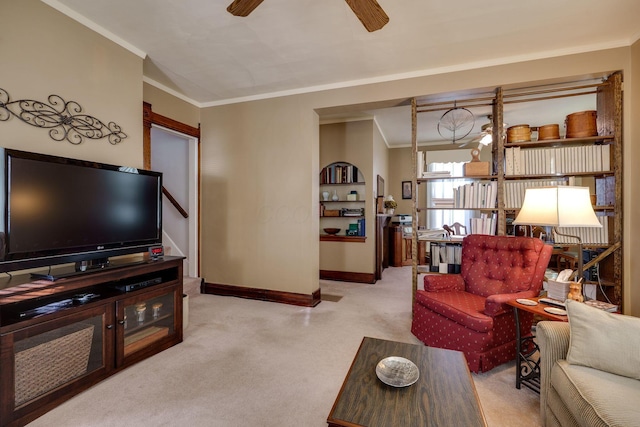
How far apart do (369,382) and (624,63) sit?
11.7ft

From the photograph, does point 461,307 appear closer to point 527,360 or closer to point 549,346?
point 527,360

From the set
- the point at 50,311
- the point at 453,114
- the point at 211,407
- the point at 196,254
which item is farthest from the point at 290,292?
the point at 453,114

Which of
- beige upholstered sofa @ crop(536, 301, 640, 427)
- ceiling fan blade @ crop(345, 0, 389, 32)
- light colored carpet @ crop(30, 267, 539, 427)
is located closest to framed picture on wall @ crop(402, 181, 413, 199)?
light colored carpet @ crop(30, 267, 539, 427)

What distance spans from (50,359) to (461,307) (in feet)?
9.40

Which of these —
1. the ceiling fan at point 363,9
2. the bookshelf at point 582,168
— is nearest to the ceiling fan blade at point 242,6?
the ceiling fan at point 363,9

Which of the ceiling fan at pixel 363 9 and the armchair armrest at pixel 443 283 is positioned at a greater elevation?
the ceiling fan at pixel 363 9

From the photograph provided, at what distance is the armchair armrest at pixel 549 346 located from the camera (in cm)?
158

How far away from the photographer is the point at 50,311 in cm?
183

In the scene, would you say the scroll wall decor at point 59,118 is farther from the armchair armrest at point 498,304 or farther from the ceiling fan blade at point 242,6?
the armchair armrest at point 498,304

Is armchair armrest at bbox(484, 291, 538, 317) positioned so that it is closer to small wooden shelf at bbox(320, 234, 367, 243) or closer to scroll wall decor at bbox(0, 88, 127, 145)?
small wooden shelf at bbox(320, 234, 367, 243)

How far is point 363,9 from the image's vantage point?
1726 mm

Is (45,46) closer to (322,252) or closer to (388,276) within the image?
(322,252)

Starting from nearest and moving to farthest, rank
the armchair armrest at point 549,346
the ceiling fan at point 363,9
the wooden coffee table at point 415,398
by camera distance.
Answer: the wooden coffee table at point 415,398 < the armchair armrest at point 549,346 < the ceiling fan at point 363,9

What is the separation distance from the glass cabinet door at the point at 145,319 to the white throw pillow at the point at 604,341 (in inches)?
111
